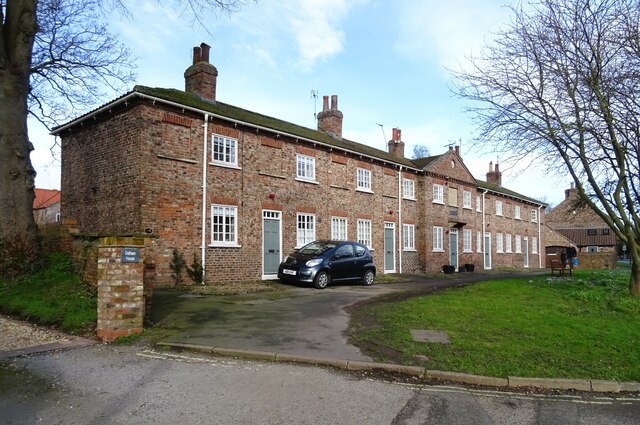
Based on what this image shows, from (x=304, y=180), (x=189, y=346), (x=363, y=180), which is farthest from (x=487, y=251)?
(x=189, y=346)

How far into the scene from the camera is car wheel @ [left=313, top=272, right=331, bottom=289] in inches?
620

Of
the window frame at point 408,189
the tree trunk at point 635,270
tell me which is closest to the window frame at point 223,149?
the window frame at point 408,189

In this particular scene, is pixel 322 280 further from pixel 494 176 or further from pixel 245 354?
pixel 494 176

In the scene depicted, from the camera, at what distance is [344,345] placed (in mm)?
7625

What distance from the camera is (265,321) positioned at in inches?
368

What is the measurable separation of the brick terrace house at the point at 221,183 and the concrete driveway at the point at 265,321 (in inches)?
95.4

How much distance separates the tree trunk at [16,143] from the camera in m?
11.1

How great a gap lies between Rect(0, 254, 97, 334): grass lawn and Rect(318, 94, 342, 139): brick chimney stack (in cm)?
1695

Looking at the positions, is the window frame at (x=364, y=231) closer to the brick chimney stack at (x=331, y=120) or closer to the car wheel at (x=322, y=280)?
the brick chimney stack at (x=331, y=120)

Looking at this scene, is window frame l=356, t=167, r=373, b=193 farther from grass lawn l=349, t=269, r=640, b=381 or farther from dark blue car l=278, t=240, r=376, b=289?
grass lawn l=349, t=269, r=640, b=381

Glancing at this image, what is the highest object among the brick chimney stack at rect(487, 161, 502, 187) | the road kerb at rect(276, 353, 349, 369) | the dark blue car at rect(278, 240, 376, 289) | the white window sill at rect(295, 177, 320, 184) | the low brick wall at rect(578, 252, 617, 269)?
the brick chimney stack at rect(487, 161, 502, 187)

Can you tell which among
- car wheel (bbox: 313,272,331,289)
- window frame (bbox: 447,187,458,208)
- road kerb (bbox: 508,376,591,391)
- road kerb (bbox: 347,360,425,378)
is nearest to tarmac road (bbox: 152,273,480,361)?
road kerb (bbox: 347,360,425,378)

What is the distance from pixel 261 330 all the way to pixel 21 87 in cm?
900

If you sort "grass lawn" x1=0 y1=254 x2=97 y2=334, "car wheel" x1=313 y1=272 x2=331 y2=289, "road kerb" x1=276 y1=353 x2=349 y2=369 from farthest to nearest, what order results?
"car wheel" x1=313 y1=272 x2=331 y2=289
"grass lawn" x1=0 y1=254 x2=97 y2=334
"road kerb" x1=276 y1=353 x2=349 y2=369
